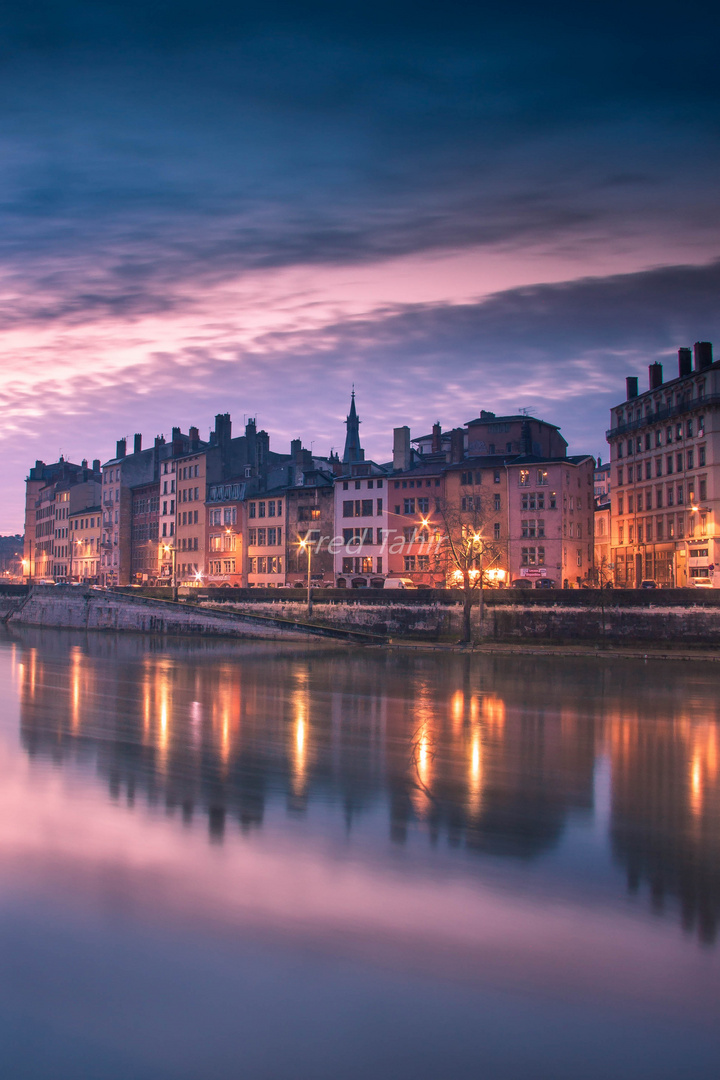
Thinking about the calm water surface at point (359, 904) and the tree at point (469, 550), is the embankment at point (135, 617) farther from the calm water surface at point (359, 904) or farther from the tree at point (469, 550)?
the calm water surface at point (359, 904)

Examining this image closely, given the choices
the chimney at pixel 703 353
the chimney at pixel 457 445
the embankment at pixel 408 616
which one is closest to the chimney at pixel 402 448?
the chimney at pixel 457 445

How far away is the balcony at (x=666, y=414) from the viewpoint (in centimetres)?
5872

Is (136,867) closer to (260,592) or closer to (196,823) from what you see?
(196,823)

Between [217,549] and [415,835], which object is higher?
[217,549]

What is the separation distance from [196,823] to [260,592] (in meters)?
53.1

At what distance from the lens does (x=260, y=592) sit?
66.4m

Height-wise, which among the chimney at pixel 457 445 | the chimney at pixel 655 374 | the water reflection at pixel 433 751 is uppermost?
the chimney at pixel 655 374

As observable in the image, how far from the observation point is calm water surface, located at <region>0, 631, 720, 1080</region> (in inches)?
285

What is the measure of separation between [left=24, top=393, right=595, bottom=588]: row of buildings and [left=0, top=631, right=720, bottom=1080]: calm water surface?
39.5 m

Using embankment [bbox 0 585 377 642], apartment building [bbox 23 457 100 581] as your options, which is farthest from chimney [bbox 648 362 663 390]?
apartment building [bbox 23 457 100 581]

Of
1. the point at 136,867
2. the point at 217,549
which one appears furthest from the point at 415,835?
the point at 217,549

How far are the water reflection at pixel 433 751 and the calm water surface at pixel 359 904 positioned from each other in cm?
11

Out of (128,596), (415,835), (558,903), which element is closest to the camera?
(558,903)

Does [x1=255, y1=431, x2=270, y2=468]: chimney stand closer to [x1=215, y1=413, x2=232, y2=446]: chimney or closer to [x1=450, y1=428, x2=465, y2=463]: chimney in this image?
[x1=215, y1=413, x2=232, y2=446]: chimney
